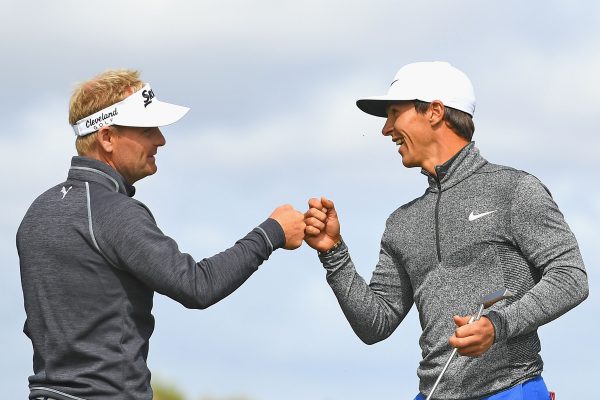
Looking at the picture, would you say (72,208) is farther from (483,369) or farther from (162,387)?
(162,387)

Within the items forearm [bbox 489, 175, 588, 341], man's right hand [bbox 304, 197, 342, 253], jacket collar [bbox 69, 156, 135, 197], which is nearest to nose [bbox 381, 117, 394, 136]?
man's right hand [bbox 304, 197, 342, 253]

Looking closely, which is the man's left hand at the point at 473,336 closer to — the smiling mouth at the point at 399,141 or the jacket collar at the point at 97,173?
the smiling mouth at the point at 399,141

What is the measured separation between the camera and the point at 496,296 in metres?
5.17

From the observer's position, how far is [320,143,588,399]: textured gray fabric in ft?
17.8

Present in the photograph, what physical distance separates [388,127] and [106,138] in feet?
6.03

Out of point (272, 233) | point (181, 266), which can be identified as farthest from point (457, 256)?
point (181, 266)

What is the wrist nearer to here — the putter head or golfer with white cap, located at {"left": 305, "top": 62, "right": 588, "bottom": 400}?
golfer with white cap, located at {"left": 305, "top": 62, "right": 588, "bottom": 400}

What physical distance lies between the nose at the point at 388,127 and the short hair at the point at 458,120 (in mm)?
208

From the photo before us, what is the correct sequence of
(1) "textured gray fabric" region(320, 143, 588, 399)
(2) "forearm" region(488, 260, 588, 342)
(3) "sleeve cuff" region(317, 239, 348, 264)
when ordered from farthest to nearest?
(3) "sleeve cuff" region(317, 239, 348, 264) < (1) "textured gray fabric" region(320, 143, 588, 399) < (2) "forearm" region(488, 260, 588, 342)

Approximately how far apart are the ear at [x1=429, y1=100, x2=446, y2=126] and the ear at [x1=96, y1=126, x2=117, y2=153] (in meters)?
1.89

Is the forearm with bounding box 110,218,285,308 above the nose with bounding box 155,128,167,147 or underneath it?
underneath

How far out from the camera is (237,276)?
4934 mm

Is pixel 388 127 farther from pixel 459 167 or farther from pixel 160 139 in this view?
pixel 160 139

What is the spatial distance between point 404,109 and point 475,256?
105cm
